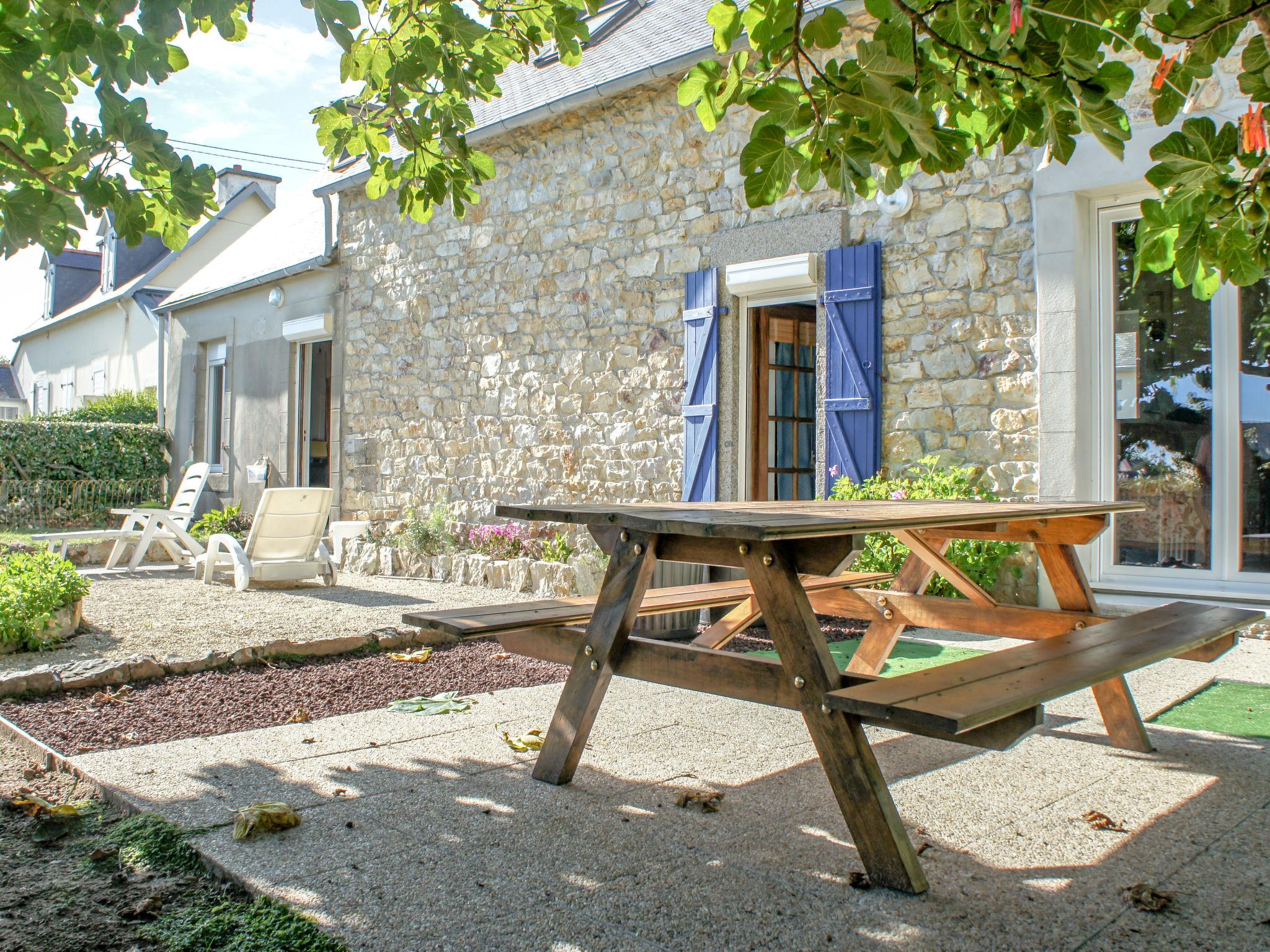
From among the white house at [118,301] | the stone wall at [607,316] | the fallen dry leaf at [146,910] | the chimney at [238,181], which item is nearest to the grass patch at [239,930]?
the fallen dry leaf at [146,910]

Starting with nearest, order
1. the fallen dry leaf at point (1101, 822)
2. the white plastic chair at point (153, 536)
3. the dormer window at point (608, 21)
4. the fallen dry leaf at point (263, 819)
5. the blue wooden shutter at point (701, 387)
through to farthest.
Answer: the fallen dry leaf at point (263, 819), the fallen dry leaf at point (1101, 822), the blue wooden shutter at point (701, 387), the white plastic chair at point (153, 536), the dormer window at point (608, 21)

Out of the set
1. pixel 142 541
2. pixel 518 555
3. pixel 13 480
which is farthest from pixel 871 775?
pixel 13 480

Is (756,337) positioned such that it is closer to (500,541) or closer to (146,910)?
(500,541)

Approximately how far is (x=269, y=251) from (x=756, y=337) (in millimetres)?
7205

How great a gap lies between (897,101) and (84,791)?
277 cm

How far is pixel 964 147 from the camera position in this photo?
2.48 metres

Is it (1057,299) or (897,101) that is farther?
(1057,299)

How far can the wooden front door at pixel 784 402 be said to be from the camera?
7.63m

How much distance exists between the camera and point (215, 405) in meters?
12.9

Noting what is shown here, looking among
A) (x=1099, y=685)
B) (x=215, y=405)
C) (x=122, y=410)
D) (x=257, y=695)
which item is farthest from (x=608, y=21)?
(x=122, y=410)

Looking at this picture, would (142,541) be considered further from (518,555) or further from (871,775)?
(871,775)

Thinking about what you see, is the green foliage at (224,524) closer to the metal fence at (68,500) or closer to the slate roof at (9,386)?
the metal fence at (68,500)

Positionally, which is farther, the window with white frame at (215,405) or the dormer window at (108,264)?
the dormer window at (108,264)

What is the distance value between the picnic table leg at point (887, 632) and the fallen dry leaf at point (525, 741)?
3.95 ft
